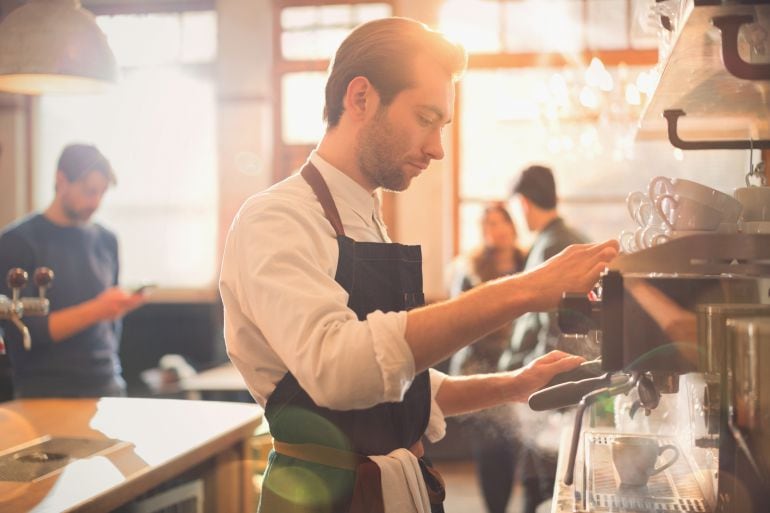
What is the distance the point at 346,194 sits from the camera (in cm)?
156

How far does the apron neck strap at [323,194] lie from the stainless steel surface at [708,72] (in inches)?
23.8

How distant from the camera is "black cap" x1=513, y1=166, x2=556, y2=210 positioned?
3725mm

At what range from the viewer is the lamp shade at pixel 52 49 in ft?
8.36

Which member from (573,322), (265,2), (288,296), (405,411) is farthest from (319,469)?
(265,2)

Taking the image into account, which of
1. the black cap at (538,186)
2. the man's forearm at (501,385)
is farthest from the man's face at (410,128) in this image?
the black cap at (538,186)

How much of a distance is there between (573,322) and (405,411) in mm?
434

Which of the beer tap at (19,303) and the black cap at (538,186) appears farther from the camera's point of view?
the black cap at (538,186)

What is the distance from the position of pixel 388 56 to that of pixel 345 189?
249 mm

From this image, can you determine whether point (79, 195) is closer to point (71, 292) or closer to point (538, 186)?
point (71, 292)

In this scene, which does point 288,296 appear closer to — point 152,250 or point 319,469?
point 319,469

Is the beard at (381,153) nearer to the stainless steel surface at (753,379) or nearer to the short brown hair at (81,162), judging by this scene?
the stainless steel surface at (753,379)

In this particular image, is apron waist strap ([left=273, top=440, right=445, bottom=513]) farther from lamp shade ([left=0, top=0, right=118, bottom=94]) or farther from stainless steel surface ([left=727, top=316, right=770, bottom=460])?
lamp shade ([left=0, top=0, right=118, bottom=94])

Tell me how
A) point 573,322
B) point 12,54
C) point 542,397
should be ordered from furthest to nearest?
point 12,54 → point 542,397 → point 573,322

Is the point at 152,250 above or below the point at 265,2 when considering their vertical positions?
below
